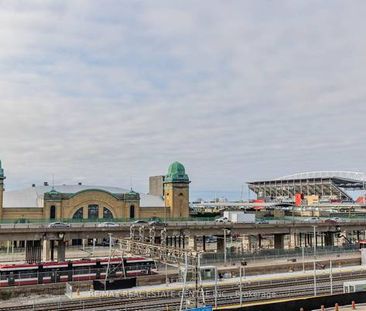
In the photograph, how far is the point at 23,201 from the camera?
103 m

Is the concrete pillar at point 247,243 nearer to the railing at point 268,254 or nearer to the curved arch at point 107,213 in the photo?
the railing at point 268,254

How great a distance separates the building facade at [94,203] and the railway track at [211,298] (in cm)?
4692

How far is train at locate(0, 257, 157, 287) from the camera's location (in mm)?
57594

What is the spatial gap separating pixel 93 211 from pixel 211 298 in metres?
56.5

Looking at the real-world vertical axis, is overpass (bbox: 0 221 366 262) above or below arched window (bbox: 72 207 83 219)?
below

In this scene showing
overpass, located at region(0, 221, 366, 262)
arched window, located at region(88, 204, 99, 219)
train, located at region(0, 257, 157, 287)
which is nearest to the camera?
train, located at region(0, 257, 157, 287)

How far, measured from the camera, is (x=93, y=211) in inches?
4038

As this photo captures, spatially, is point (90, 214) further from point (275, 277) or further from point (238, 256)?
point (275, 277)

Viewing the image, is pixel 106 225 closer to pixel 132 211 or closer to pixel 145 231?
pixel 145 231

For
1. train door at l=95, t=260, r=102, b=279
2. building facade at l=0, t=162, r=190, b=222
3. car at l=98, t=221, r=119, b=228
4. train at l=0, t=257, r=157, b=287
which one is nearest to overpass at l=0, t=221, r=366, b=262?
car at l=98, t=221, r=119, b=228

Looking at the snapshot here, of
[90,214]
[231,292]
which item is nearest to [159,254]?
[231,292]

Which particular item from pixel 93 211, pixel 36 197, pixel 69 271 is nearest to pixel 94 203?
pixel 93 211

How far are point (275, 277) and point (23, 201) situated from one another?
61.4 meters

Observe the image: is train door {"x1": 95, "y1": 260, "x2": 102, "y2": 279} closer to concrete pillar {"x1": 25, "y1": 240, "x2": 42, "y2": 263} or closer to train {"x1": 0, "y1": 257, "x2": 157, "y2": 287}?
train {"x1": 0, "y1": 257, "x2": 157, "y2": 287}
